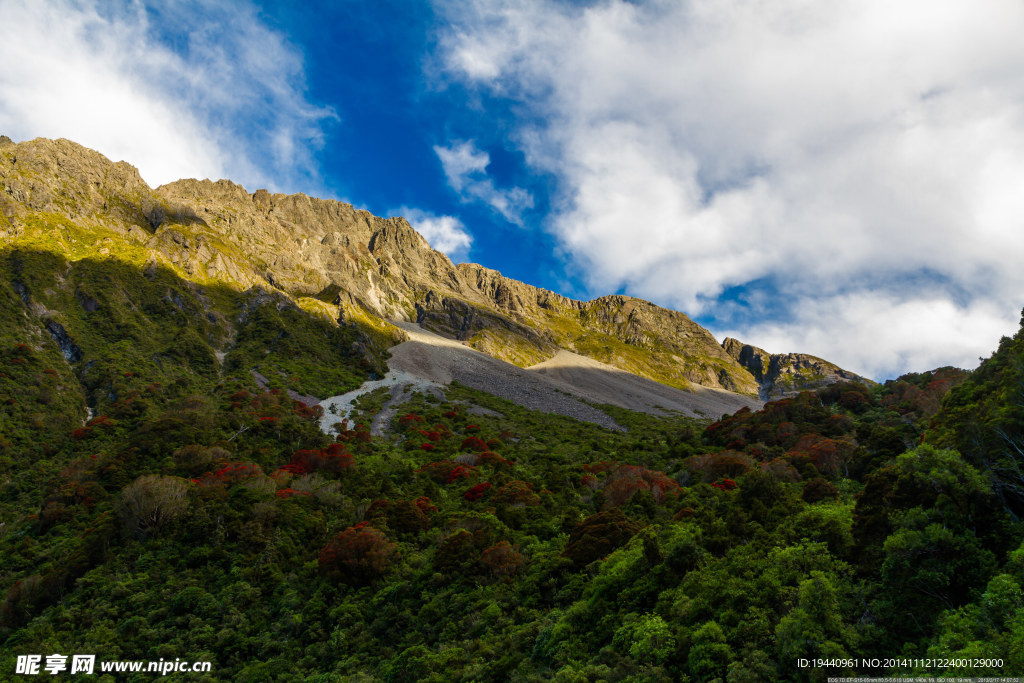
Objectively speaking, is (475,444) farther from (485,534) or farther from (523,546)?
(523,546)

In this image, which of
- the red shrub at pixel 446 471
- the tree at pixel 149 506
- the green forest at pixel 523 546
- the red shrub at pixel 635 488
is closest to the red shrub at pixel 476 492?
the green forest at pixel 523 546

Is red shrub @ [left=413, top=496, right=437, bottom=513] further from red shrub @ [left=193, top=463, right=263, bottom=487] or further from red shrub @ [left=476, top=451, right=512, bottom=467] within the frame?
red shrub @ [left=476, top=451, right=512, bottom=467]

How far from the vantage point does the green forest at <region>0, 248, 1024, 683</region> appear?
12.3 metres

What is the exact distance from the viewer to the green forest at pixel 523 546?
1227 centimetres

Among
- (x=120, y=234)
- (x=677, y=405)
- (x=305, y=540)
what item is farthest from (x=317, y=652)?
(x=120, y=234)

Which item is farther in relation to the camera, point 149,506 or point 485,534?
point 149,506

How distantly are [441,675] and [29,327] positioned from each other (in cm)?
9152

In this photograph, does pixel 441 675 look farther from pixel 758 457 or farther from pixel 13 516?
pixel 13 516

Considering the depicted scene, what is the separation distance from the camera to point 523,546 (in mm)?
25141

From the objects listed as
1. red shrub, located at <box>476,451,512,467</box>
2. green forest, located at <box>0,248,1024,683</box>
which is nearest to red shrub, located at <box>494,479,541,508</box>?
green forest, located at <box>0,248,1024,683</box>

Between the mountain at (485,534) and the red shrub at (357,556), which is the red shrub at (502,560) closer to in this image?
the mountain at (485,534)

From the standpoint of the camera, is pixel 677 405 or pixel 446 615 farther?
pixel 677 405

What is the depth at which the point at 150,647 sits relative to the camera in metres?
20.0

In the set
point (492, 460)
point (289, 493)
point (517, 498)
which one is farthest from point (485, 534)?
point (492, 460)
